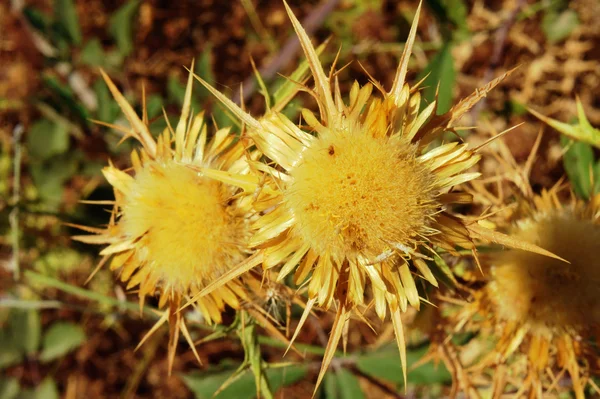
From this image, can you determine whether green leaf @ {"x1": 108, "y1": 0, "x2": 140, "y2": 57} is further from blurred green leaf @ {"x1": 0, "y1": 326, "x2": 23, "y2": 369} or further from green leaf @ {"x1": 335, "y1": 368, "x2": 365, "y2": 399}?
green leaf @ {"x1": 335, "y1": 368, "x2": 365, "y2": 399}

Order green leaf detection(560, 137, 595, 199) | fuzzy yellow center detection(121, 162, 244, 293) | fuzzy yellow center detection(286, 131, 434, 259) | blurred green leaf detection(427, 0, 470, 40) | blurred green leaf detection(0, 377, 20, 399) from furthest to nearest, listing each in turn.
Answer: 1. blurred green leaf detection(0, 377, 20, 399)
2. blurred green leaf detection(427, 0, 470, 40)
3. green leaf detection(560, 137, 595, 199)
4. fuzzy yellow center detection(121, 162, 244, 293)
5. fuzzy yellow center detection(286, 131, 434, 259)

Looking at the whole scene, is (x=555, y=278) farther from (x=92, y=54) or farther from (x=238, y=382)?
(x=92, y=54)

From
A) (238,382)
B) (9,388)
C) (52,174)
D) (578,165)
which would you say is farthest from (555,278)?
(9,388)

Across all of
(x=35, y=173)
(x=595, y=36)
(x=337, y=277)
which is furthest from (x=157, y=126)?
(x=595, y=36)

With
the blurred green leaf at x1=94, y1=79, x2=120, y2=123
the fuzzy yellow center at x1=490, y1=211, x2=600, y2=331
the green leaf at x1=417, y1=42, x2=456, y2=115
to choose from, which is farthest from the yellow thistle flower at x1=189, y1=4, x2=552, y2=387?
the blurred green leaf at x1=94, y1=79, x2=120, y2=123

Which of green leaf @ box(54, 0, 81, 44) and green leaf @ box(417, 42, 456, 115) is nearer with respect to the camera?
green leaf @ box(417, 42, 456, 115)

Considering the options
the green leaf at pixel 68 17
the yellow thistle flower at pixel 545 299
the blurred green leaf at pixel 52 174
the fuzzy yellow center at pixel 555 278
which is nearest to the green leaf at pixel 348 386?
the yellow thistle flower at pixel 545 299

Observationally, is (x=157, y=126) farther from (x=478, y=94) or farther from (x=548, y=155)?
(x=548, y=155)

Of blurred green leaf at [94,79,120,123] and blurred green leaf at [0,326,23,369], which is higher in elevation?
blurred green leaf at [94,79,120,123]
